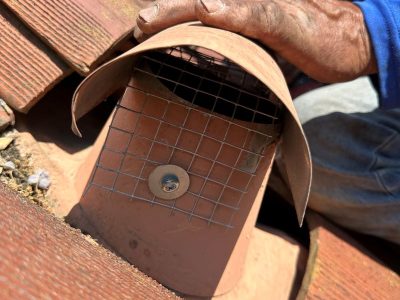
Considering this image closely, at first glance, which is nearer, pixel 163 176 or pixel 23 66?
pixel 163 176

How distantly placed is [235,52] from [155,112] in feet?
1.00

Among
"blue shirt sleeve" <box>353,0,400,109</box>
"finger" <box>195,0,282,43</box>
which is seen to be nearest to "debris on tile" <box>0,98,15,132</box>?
"finger" <box>195,0,282,43</box>

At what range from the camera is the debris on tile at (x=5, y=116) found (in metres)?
1.20

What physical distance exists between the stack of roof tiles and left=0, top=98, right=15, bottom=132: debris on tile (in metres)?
0.01

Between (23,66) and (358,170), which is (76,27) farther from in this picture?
(358,170)

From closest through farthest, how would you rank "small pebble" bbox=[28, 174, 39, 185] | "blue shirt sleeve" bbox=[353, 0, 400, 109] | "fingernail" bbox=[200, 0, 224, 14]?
"fingernail" bbox=[200, 0, 224, 14]
"small pebble" bbox=[28, 174, 39, 185]
"blue shirt sleeve" bbox=[353, 0, 400, 109]

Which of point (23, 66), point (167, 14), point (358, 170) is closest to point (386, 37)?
point (358, 170)

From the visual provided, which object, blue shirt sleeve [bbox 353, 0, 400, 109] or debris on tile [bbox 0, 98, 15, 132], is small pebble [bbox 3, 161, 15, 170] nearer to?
debris on tile [bbox 0, 98, 15, 132]

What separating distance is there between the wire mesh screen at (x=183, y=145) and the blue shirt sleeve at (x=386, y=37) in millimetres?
343

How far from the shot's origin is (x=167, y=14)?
1.10 meters

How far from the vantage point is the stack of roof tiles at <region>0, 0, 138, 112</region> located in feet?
4.05

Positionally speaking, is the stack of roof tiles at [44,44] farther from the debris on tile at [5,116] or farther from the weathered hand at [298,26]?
the weathered hand at [298,26]

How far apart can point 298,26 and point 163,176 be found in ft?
1.51

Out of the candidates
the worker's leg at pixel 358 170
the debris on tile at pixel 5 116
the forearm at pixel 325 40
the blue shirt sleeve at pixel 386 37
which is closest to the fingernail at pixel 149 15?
the forearm at pixel 325 40
